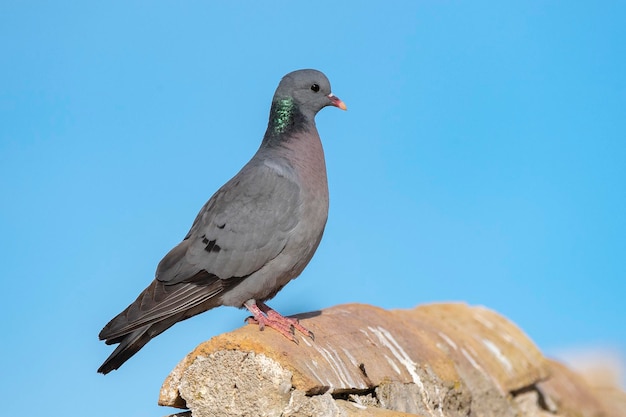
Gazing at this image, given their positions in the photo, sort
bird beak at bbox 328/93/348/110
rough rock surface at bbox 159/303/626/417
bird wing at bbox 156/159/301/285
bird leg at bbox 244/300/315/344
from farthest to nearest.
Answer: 1. bird beak at bbox 328/93/348/110
2. bird wing at bbox 156/159/301/285
3. bird leg at bbox 244/300/315/344
4. rough rock surface at bbox 159/303/626/417

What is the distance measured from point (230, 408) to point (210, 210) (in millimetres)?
2195

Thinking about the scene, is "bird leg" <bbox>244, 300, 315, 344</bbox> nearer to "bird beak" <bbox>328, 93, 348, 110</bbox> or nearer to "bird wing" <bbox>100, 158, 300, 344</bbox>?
"bird wing" <bbox>100, 158, 300, 344</bbox>

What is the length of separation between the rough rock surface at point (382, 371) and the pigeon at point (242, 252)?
56 centimetres

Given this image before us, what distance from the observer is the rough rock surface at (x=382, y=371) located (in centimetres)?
638

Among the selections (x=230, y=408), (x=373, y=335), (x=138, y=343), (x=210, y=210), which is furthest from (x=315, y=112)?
(x=230, y=408)

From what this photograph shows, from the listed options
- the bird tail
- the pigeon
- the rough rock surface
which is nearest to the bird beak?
the pigeon

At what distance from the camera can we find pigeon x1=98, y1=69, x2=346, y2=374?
7.53 m

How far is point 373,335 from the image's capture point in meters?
8.05

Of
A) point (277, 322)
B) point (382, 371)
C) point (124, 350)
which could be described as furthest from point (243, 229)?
point (382, 371)

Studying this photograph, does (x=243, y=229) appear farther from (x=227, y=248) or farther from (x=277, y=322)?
(x=277, y=322)

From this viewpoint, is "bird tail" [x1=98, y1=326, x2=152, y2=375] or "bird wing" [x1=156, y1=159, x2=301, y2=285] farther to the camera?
"bird wing" [x1=156, y1=159, x2=301, y2=285]

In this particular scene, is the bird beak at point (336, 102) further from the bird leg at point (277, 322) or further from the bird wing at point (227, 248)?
A: the bird leg at point (277, 322)

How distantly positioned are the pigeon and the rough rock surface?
56cm

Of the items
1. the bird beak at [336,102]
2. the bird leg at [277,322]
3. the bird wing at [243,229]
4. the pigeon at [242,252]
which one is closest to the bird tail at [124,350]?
the pigeon at [242,252]
